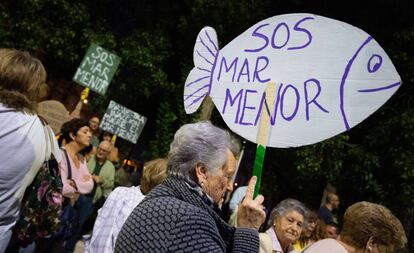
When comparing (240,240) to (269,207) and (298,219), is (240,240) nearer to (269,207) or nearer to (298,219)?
(298,219)

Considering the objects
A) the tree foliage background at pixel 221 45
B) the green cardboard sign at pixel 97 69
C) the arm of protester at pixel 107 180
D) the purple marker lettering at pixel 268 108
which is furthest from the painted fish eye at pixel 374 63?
the green cardboard sign at pixel 97 69

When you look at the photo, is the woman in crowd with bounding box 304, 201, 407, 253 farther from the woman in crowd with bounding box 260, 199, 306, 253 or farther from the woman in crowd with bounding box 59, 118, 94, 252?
the woman in crowd with bounding box 59, 118, 94, 252

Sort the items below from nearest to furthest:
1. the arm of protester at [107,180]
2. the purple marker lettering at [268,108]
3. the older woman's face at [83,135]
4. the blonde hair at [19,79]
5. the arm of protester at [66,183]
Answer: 1. the purple marker lettering at [268,108]
2. the blonde hair at [19,79]
3. the arm of protester at [66,183]
4. the older woman's face at [83,135]
5. the arm of protester at [107,180]

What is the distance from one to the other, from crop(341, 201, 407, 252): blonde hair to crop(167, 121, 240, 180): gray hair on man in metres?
0.86

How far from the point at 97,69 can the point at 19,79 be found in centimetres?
495

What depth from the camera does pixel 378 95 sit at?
4.94 feet

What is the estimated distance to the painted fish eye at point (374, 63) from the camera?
153 cm

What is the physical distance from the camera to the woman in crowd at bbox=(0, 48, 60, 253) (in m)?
1.75

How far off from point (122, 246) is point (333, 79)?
927 mm

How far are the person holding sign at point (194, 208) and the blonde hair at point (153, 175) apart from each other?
926 mm

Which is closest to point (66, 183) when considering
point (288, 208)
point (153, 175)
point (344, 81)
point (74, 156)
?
point (74, 156)

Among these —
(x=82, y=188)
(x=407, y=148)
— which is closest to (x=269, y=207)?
(x=407, y=148)

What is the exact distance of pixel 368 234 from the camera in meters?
2.01

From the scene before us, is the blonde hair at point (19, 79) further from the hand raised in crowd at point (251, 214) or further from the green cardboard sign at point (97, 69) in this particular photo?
the green cardboard sign at point (97, 69)
